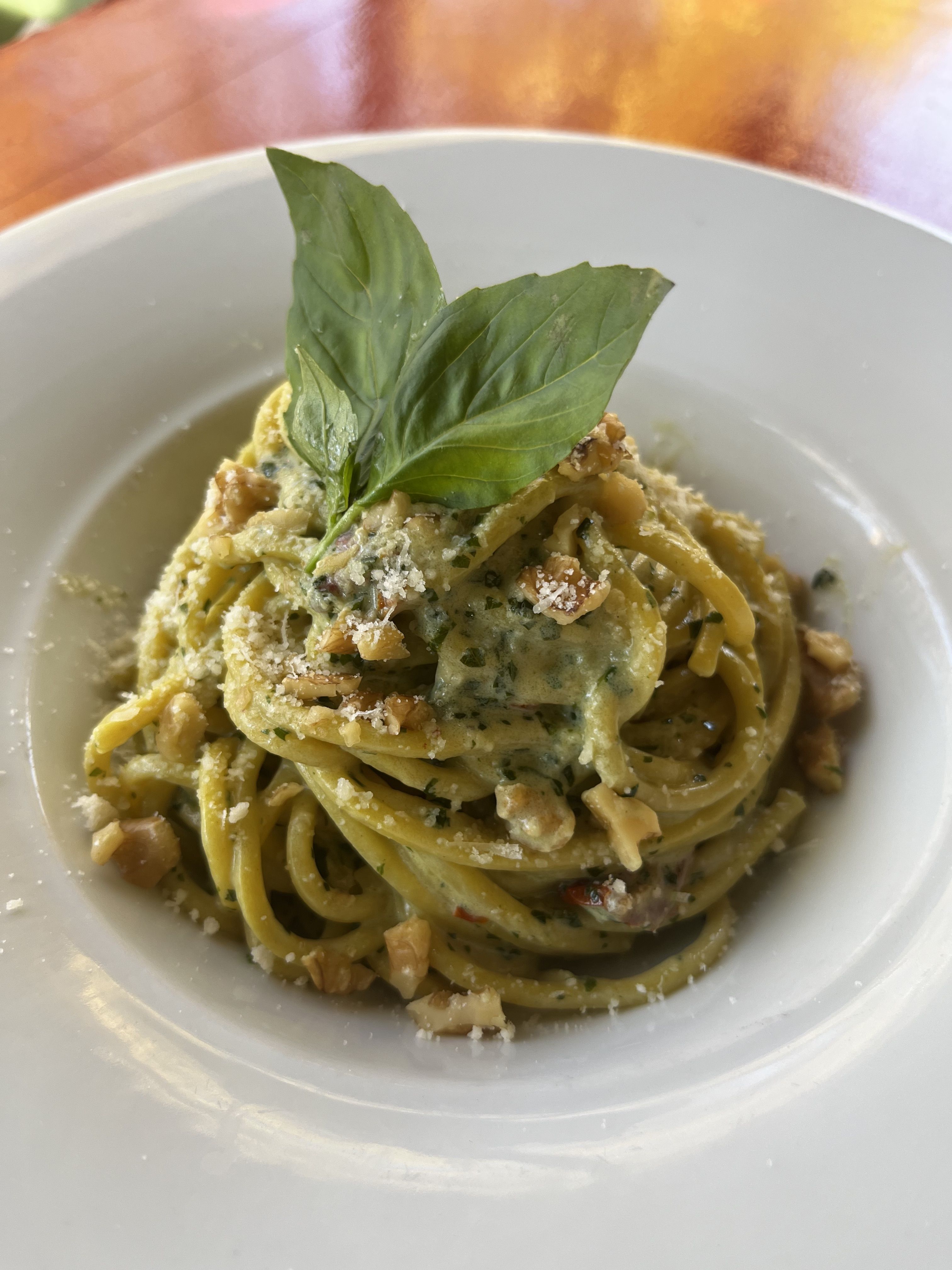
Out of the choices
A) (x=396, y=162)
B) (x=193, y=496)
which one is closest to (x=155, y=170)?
(x=396, y=162)

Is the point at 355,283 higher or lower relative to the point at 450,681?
higher

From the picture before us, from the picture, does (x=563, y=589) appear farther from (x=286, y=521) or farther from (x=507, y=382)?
(x=286, y=521)

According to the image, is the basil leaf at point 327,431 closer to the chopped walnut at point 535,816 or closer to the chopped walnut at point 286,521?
the chopped walnut at point 286,521

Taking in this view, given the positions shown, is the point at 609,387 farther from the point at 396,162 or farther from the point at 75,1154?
the point at 396,162

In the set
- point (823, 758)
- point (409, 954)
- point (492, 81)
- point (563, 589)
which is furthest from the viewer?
point (492, 81)

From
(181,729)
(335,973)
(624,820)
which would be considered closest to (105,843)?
(181,729)

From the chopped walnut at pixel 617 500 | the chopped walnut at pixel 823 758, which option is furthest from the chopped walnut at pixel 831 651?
the chopped walnut at pixel 617 500
